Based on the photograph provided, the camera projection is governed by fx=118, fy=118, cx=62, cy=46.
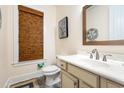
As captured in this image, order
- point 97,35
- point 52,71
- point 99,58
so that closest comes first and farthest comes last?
1. point 99,58
2. point 97,35
3. point 52,71

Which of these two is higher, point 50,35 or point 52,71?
point 50,35

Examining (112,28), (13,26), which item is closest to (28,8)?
(13,26)

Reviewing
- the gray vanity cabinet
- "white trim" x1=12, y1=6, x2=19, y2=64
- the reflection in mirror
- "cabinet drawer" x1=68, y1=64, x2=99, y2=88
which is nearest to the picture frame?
the reflection in mirror

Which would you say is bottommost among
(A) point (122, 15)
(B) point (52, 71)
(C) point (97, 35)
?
(B) point (52, 71)

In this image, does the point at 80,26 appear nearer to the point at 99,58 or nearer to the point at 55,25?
the point at 99,58

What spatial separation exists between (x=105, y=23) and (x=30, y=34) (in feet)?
5.44

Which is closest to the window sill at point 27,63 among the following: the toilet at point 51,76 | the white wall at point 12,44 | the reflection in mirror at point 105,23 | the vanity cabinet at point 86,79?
the white wall at point 12,44

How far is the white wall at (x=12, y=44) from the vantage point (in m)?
1.89

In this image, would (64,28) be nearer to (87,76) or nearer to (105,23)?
(105,23)

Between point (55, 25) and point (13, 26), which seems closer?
point (13, 26)

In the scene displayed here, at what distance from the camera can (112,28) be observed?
4.21 feet

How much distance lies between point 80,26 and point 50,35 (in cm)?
116

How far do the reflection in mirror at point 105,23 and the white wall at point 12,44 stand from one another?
1.31 m

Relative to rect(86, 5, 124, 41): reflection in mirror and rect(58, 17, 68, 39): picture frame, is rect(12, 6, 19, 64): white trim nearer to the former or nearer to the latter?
rect(58, 17, 68, 39): picture frame
